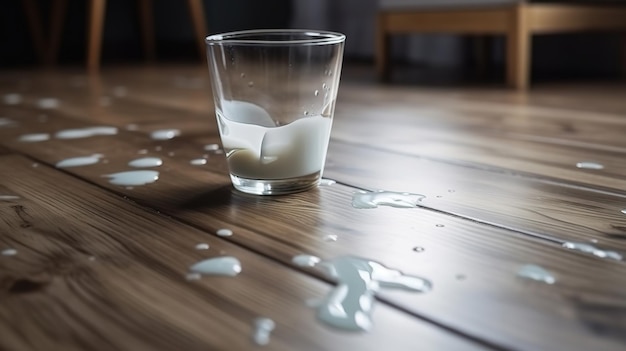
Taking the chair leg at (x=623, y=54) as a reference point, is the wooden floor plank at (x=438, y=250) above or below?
below

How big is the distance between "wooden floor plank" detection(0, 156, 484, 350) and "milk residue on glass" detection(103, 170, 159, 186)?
11 centimetres

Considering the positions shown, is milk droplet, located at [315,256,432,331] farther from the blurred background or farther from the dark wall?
the dark wall

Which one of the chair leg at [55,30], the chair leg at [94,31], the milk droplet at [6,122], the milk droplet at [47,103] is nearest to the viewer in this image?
the milk droplet at [6,122]

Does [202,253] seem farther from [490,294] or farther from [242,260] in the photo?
[490,294]

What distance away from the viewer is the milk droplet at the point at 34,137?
3.32ft

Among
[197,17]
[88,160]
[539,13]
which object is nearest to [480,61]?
[539,13]

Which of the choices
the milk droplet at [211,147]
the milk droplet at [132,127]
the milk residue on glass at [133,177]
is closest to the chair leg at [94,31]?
the milk droplet at [132,127]

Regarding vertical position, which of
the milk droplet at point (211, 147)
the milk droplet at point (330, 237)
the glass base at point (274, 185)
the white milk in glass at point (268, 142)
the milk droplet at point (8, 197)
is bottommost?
the milk droplet at point (330, 237)

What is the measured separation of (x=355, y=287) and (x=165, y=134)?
642 mm

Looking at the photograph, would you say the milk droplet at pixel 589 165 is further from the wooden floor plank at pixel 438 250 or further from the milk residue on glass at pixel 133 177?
the milk residue on glass at pixel 133 177

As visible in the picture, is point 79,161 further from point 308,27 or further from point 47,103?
point 308,27

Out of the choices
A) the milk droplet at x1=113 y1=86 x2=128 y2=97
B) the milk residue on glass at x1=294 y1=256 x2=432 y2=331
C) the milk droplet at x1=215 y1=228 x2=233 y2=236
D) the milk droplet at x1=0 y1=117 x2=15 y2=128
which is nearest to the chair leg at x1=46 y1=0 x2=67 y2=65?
the milk droplet at x1=113 y1=86 x2=128 y2=97

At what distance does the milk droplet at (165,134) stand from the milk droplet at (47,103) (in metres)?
0.42

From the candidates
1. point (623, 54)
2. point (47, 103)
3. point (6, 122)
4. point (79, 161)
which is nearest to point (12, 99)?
point (47, 103)
